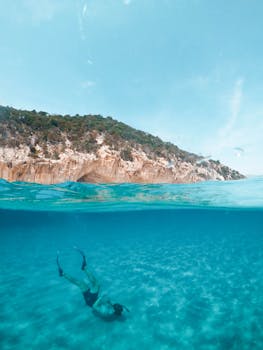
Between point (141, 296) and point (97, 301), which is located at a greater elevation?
point (97, 301)

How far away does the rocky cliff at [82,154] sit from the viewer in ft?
66.2

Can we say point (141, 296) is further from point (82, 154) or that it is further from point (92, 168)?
point (82, 154)

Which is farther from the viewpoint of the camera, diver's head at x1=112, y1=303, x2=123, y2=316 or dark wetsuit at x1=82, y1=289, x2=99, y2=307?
diver's head at x1=112, y1=303, x2=123, y2=316

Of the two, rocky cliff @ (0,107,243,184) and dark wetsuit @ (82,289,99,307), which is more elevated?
rocky cliff @ (0,107,243,184)

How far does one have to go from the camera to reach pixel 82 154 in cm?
2275

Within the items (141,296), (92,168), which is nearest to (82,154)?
(92,168)

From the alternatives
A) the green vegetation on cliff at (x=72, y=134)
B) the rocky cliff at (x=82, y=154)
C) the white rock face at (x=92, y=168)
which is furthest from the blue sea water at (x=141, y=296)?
the green vegetation on cliff at (x=72, y=134)

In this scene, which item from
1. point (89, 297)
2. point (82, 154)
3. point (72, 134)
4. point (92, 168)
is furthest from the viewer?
point (72, 134)

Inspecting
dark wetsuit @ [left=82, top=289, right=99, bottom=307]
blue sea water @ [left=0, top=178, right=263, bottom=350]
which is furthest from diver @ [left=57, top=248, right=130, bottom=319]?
blue sea water @ [left=0, top=178, right=263, bottom=350]

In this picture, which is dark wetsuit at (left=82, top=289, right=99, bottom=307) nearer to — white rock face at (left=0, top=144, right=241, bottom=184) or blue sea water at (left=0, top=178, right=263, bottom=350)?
blue sea water at (left=0, top=178, right=263, bottom=350)

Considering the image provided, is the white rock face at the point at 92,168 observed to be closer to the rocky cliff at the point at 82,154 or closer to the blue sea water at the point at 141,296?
the rocky cliff at the point at 82,154

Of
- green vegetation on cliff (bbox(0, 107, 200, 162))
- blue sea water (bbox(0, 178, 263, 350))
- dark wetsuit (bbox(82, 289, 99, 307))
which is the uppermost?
green vegetation on cliff (bbox(0, 107, 200, 162))

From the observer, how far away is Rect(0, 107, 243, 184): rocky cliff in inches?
795

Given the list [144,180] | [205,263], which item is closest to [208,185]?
[144,180]
